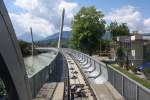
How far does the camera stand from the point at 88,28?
275 ft

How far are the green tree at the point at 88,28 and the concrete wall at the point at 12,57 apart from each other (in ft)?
262

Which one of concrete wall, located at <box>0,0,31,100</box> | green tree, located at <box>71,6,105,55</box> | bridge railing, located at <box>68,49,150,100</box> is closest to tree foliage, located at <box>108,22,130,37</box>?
green tree, located at <box>71,6,105,55</box>

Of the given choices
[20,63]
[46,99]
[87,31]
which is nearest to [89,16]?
[87,31]

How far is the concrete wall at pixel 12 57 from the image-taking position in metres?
2.19

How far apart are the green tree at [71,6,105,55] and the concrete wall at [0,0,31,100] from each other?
79982mm

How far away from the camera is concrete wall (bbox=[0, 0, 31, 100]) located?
7.19 ft

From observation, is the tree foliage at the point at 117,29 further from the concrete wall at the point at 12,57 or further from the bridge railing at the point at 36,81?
the concrete wall at the point at 12,57

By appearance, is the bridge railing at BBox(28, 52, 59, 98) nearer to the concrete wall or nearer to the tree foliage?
the concrete wall

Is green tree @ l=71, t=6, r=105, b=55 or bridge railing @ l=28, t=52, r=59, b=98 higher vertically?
green tree @ l=71, t=6, r=105, b=55

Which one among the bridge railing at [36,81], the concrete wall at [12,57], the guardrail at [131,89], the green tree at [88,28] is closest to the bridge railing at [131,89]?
the guardrail at [131,89]

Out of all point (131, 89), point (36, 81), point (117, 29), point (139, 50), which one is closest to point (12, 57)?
point (131, 89)

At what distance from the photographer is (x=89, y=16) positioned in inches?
3364

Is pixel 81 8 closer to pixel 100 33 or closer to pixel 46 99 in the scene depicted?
pixel 100 33

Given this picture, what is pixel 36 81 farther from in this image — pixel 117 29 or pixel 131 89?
pixel 117 29
